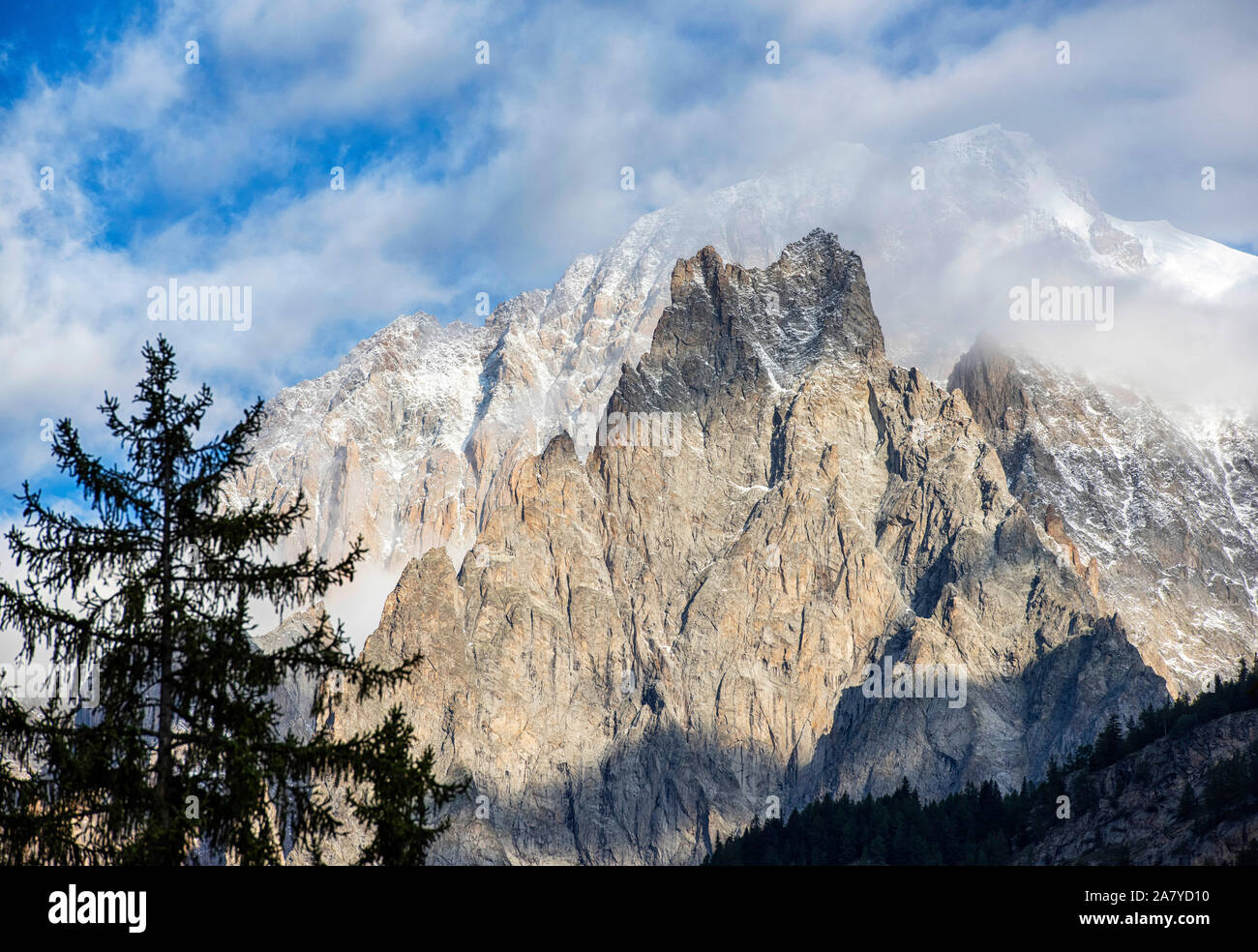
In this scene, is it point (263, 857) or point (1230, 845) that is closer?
point (263, 857)

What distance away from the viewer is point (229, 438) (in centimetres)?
2425

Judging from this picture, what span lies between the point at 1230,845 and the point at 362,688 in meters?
133

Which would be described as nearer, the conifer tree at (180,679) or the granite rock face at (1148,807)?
the conifer tree at (180,679)

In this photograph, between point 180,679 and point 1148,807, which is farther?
point 1148,807

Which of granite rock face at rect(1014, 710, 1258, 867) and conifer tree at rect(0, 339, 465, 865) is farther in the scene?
granite rock face at rect(1014, 710, 1258, 867)
